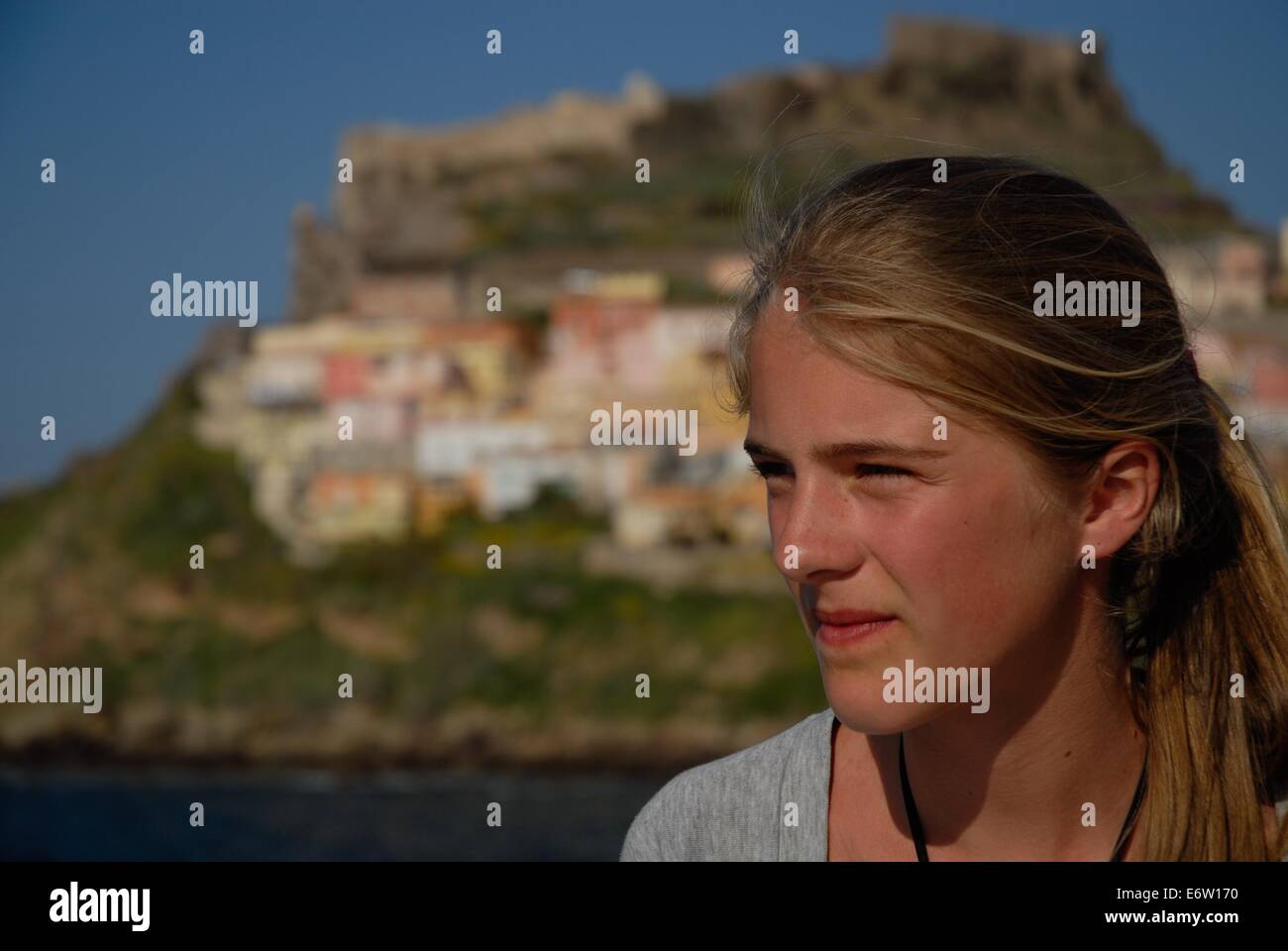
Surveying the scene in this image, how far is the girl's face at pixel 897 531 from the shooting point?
0.96 m

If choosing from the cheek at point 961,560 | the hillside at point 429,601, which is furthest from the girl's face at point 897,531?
the hillside at point 429,601

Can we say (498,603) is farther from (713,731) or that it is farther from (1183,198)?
(1183,198)

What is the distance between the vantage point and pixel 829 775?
43.7 inches

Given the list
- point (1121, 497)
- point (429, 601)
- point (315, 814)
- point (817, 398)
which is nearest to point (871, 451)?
point (817, 398)

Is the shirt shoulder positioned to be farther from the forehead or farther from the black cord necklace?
the forehead

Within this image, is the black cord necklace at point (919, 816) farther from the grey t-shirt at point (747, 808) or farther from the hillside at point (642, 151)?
the hillside at point (642, 151)

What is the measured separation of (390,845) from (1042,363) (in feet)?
69.4

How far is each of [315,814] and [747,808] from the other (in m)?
24.0

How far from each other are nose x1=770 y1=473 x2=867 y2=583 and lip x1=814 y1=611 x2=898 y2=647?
0.03m

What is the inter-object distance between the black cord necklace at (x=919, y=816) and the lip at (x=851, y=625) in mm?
159

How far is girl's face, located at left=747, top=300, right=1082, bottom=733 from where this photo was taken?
960 millimetres

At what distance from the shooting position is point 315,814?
24.1m

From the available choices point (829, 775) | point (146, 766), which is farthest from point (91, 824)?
point (829, 775)
